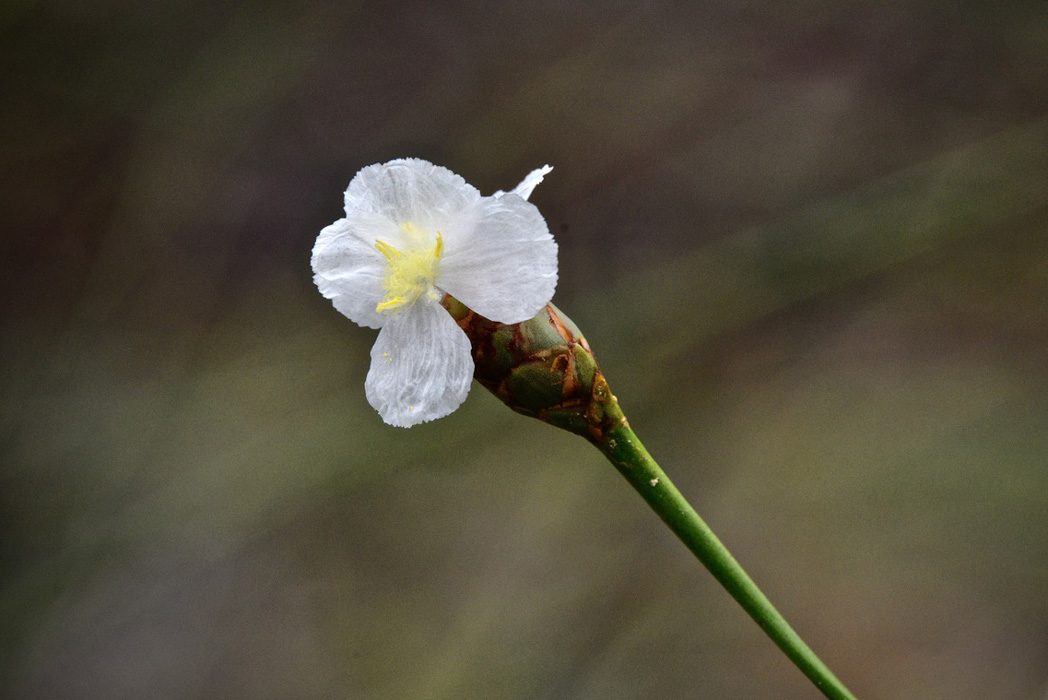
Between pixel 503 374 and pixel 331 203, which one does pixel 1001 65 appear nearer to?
pixel 331 203

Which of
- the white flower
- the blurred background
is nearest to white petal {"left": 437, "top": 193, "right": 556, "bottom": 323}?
the white flower

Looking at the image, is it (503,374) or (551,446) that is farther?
(551,446)

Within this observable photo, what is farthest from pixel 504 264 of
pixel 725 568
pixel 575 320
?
pixel 575 320

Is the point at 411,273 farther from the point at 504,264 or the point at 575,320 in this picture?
the point at 575,320

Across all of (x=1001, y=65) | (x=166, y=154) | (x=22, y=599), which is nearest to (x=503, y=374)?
(x=22, y=599)

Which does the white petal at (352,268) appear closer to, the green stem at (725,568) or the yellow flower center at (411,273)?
the yellow flower center at (411,273)

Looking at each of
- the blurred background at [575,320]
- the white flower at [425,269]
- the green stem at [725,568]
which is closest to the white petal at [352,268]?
the white flower at [425,269]
